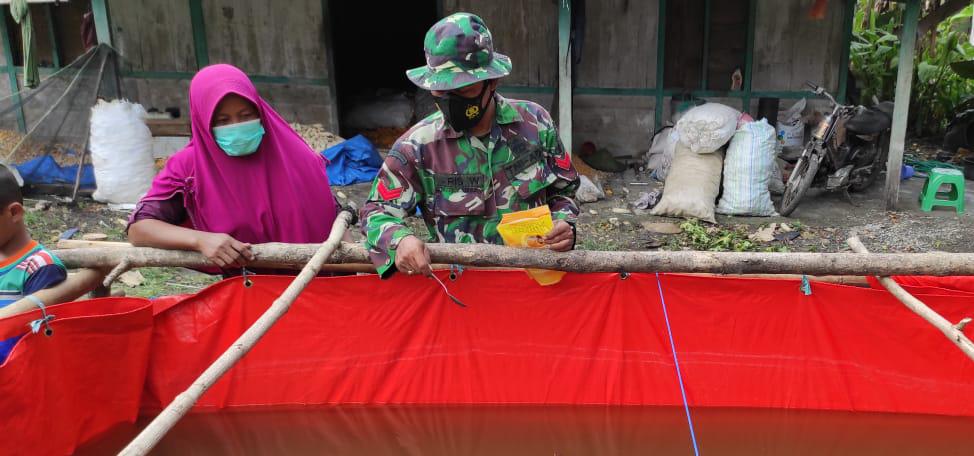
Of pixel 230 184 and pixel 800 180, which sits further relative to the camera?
pixel 800 180

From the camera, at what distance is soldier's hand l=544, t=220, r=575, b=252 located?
2479 millimetres

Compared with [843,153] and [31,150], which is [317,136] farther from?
[843,153]

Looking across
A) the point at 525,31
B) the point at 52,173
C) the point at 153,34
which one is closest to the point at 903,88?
the point at 525,31

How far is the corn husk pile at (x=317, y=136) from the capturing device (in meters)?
8.26

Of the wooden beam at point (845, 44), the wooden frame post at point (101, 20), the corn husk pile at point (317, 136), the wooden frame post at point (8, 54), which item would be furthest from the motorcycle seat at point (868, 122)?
the wooden frame post at point (8, 54)

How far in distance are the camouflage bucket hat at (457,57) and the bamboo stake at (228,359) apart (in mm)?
704

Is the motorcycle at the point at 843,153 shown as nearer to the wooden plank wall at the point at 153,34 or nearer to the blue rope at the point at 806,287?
the blue rope at the point at 806,287

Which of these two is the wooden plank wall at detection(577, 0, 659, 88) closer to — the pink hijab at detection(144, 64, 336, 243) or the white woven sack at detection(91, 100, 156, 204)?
the white woven sack at detection(91, 100, 156, 204)

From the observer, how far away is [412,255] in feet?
7.64

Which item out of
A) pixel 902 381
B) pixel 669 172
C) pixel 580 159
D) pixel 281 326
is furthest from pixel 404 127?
pixel 902 381

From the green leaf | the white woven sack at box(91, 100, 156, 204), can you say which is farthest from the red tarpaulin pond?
the green leaf

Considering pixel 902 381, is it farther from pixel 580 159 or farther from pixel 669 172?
pixel 580 159

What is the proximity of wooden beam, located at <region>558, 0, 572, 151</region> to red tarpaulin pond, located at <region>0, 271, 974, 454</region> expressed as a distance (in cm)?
404

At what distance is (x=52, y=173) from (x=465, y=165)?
20.2ft
